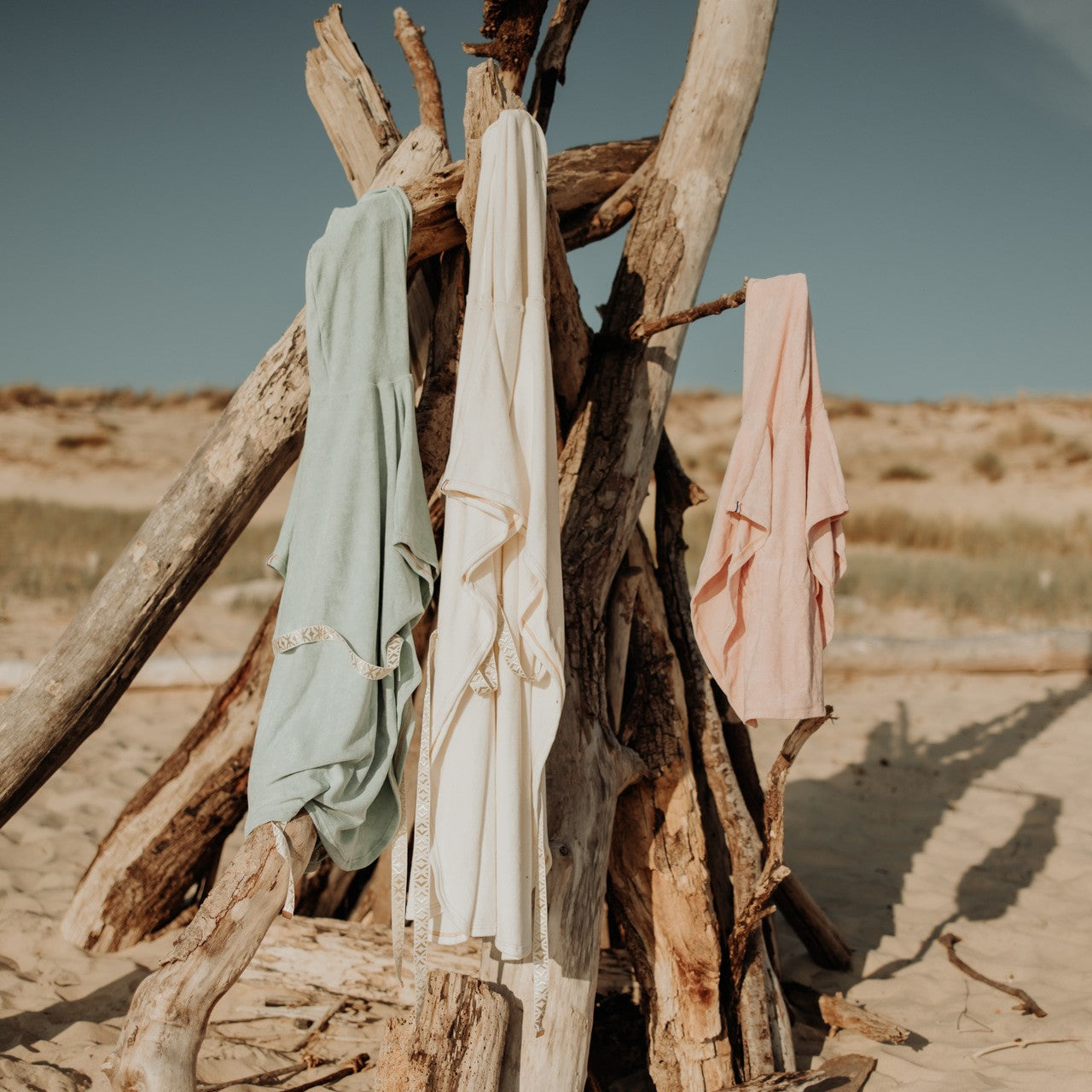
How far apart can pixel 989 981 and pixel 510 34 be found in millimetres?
3704

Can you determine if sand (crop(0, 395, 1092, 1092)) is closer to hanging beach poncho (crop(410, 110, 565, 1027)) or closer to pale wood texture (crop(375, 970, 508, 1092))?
pale wood texture (crop(375, 970, 508, 1092))

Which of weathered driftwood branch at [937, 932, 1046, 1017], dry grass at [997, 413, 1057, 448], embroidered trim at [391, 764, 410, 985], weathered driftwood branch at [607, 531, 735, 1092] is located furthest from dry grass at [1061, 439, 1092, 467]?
embroidered trim at [391, 764, 410, 985]

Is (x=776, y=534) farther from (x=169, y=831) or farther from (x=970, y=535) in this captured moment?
(x=970, y=535)

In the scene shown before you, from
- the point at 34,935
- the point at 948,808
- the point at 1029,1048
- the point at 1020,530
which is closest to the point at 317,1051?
the point at 34,935

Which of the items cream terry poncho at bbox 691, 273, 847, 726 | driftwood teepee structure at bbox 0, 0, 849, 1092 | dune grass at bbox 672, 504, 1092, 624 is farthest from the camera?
dune grass at bbox 672, 504, 1092, 624

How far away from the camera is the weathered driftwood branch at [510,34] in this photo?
10.4 ft

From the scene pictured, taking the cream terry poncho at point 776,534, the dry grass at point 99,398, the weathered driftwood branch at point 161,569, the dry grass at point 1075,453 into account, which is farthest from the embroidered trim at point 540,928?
the dry grass at point 99,398

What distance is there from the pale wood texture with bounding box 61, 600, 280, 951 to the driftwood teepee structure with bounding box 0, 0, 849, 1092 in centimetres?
9

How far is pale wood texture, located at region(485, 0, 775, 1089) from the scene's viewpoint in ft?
9.11

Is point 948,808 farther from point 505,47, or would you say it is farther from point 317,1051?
point 505,47

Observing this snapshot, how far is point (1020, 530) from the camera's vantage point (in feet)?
54.0

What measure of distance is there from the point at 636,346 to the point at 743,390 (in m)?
0.56

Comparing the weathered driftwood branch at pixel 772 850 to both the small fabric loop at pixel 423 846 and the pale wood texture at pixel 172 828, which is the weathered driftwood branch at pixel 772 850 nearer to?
the small fabric loop at pixel 423 846

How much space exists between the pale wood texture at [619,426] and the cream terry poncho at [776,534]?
405 mm
